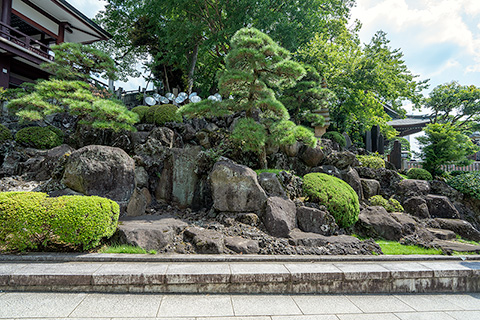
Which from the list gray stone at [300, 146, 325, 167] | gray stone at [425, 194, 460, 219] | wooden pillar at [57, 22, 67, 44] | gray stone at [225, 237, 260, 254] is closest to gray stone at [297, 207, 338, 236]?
gray stone at [225, 237, 260, 254]

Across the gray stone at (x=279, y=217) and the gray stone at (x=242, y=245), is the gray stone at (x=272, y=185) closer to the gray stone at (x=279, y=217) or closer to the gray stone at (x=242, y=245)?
the gray stone at (x=279, y=217)

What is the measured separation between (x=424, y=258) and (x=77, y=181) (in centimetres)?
776

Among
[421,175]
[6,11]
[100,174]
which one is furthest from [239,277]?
[6,11]

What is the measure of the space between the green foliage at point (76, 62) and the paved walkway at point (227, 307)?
8.47 meters

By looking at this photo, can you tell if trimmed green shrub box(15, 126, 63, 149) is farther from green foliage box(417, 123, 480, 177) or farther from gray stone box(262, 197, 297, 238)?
green foliage box(417, 123, 480, 177)

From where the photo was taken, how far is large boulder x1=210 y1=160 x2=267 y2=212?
6.20 metres

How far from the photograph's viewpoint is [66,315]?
318 cm

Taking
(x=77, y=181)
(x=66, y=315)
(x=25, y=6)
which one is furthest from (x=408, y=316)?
(x=25, y=6)

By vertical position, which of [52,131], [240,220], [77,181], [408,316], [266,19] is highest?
[266,19]

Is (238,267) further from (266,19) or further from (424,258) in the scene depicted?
(266,19)

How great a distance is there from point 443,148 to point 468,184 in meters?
2.33

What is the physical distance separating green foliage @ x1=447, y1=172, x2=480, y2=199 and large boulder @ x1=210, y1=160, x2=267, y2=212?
28.6ft

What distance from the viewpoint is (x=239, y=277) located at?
393 centimetres

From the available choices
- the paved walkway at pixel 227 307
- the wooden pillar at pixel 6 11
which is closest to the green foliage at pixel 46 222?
the paved walkway at pixel 227 307
